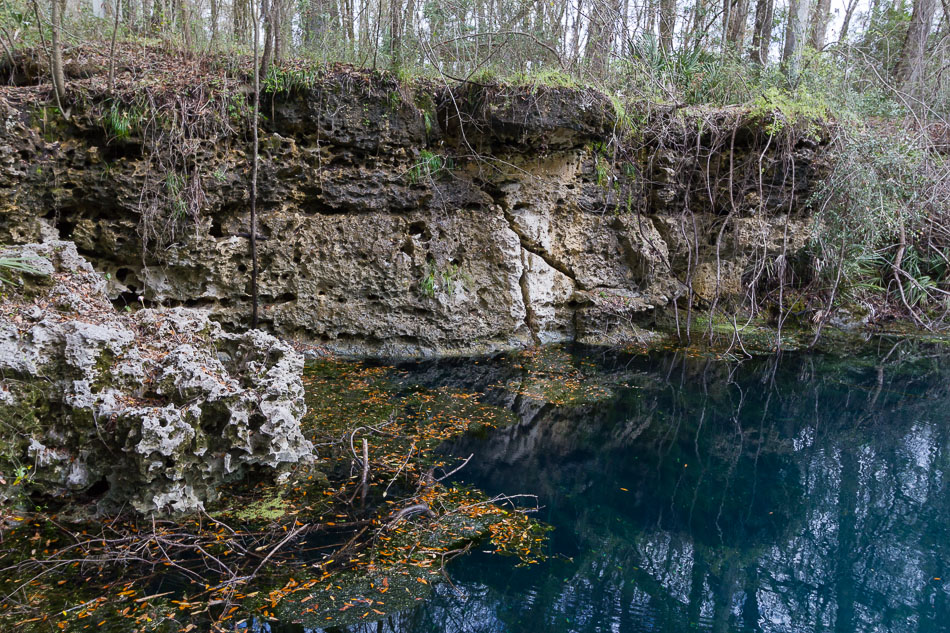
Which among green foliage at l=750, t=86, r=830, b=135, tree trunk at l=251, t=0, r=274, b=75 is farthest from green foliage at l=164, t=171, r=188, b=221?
green foliage at l=750, t=86, r=830, b=135

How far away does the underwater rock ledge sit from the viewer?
3445mm

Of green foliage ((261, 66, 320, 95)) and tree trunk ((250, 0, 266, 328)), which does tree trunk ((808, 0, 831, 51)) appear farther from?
tree trunk ((250, 0, 266, 328))

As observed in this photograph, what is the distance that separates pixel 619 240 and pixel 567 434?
4.30 m

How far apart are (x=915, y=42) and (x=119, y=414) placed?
14.2 meters

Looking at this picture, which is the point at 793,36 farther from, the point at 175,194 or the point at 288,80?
the point at 175,194

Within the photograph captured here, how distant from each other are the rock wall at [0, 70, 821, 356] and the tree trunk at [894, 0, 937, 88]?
3.94 m

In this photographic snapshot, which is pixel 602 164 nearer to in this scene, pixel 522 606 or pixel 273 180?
pixel 273 180

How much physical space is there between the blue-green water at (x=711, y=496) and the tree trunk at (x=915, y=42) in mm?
6184

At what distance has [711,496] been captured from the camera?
14.1ft

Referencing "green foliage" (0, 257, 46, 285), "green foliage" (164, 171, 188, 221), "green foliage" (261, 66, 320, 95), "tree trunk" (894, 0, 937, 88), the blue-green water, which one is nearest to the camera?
the blue-green water

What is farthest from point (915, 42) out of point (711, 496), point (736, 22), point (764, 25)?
point (711, 496)

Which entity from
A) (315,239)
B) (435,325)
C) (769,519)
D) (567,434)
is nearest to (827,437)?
(769,519)

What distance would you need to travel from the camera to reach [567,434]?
5.40 meters

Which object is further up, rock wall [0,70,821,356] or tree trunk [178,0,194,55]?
tree trunk [178,0,194,55]
